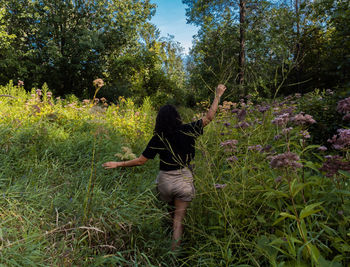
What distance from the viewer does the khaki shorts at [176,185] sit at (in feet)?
6.97

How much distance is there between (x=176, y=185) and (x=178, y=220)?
1.07 ft

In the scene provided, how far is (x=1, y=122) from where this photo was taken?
11.6 feet

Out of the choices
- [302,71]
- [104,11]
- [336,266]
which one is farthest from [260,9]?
[336,266]

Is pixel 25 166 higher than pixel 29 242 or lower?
higher

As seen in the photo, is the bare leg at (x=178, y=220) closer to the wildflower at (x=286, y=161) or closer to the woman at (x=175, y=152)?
the woman at (x=175, y=152)

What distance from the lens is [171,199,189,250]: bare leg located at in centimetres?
190

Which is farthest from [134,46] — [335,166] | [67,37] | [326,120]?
Answer: [335,166]

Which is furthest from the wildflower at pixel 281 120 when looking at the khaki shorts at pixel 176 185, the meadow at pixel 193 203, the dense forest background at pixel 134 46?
the dense forest background at pixel 134 46

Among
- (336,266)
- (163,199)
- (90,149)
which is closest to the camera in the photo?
(336,266)

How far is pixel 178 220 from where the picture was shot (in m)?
2.05

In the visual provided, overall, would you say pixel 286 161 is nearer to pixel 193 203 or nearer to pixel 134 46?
pixel 193 203

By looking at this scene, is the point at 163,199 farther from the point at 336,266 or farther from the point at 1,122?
the point at 1,122

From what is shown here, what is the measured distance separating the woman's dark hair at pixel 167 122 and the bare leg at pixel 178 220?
2.34 feet

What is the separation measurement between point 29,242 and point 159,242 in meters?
1.02
